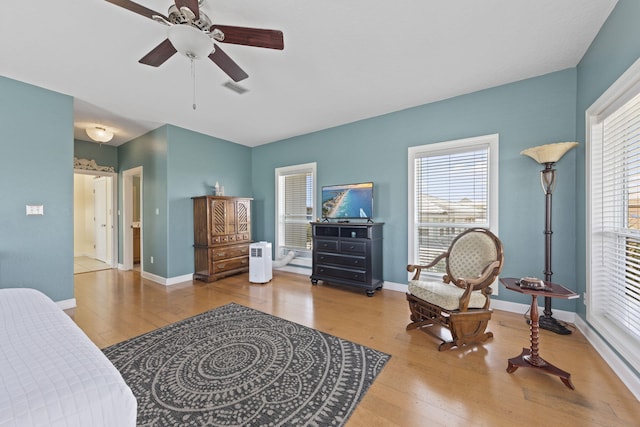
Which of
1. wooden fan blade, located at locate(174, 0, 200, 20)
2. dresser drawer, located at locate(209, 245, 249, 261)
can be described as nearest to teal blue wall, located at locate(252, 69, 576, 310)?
dresser drawer, located at locate(209, 245, 249, 261)

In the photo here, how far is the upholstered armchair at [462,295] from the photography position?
2.19 metres

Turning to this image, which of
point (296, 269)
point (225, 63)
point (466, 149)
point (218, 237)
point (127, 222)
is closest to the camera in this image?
point (225, 63)

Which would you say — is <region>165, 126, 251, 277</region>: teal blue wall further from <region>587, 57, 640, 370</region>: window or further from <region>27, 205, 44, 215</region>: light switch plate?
<region>587, 57, 640, 370</region>: window

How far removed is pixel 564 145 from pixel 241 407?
139 inches

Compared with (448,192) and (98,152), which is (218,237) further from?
(448,192)

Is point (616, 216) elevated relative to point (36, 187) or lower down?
lower down

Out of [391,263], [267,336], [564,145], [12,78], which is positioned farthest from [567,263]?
[12,78]

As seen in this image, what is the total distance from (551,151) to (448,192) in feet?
3.73

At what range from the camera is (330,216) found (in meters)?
4.32

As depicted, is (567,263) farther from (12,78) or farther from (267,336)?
(12,78)

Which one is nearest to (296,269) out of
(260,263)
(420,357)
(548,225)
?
(260,263)

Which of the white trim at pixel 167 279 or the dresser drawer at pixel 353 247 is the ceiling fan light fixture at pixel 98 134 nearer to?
the white trim at pixel 167 279

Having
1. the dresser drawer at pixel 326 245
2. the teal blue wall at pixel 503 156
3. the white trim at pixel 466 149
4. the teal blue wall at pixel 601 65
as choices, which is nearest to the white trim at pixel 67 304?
the dresser drawer at pixel 326 245

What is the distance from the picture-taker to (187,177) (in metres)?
4.58
